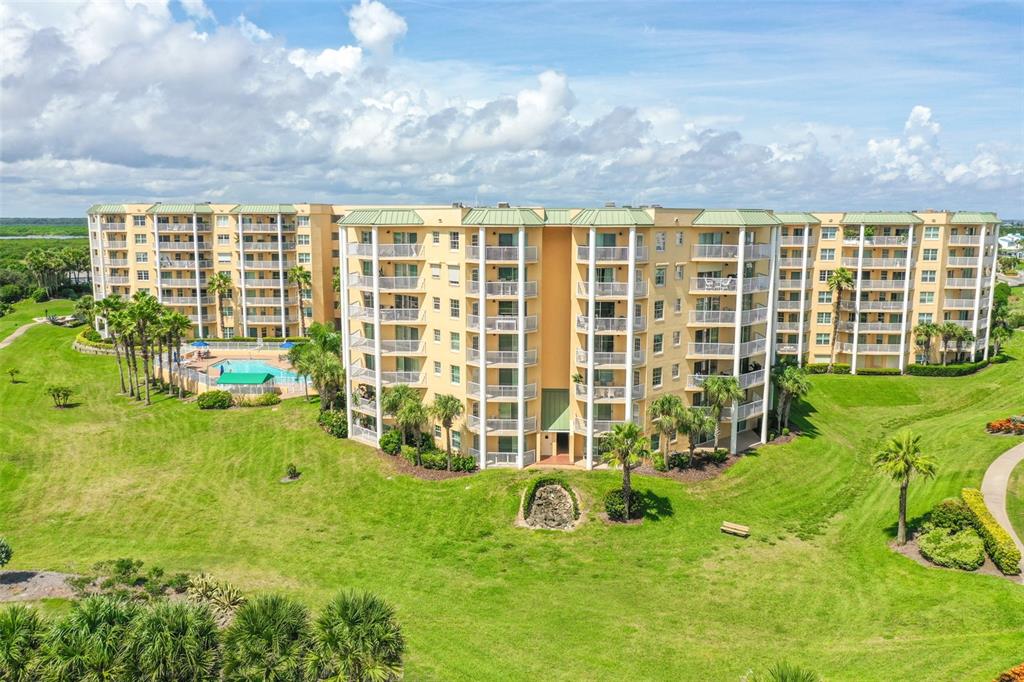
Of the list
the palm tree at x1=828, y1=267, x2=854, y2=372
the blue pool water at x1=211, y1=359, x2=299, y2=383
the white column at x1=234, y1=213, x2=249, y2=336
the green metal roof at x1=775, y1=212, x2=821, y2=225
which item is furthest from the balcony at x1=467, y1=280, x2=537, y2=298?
the white column at x1=234, y1=213, x2=249, y2=336

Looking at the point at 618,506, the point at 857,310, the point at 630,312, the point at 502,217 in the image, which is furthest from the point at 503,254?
the point at 857,310

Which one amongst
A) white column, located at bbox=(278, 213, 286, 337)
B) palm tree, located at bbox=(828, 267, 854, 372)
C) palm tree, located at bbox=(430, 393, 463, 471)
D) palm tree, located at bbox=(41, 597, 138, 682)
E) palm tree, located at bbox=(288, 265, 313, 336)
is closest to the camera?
palm tree, located at bbox=(41, 597, 138, 682)

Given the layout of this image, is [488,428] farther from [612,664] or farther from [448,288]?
[612,664]

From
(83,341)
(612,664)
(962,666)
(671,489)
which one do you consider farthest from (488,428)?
(83,341)

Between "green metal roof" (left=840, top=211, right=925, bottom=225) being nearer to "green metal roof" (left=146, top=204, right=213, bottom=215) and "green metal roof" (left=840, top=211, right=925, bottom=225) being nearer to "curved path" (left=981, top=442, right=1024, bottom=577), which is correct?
"curved path" (left=981, top=442, right=1024, bottom=577)

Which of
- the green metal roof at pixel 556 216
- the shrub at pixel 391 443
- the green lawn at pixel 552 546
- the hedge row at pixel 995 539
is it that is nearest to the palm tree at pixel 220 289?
the green lawn at pixel 552 546

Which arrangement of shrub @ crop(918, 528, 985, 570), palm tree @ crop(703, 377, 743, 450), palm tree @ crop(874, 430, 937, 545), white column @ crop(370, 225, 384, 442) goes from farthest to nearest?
white column @ crop(370, 225, 384, 442) < palm tree @ crop(703, 377, 743, 450) < palm tree @ crop(874, 430, 937, 545) < shrub @ crop(918, 528, 985, 570)
